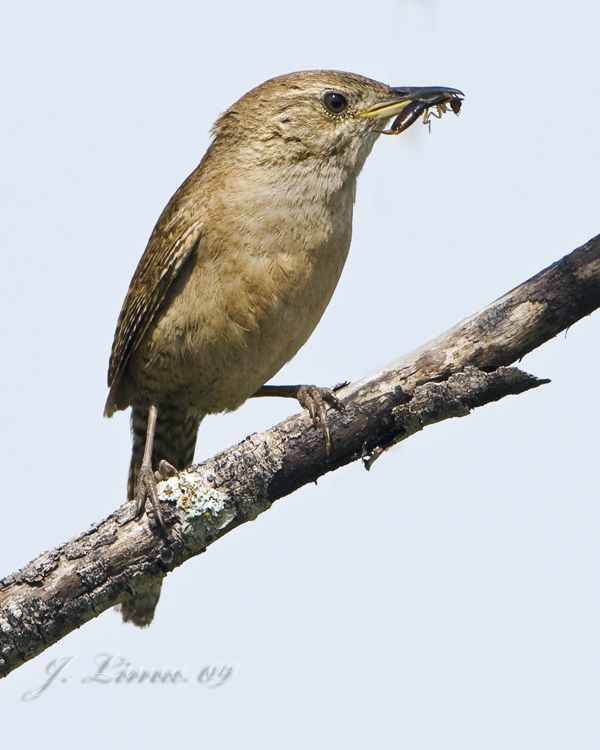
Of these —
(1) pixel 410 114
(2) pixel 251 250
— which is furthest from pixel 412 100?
(2) pixel 251 250

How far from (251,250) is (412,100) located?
1.26 m

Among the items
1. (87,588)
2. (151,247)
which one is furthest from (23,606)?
(151,247)

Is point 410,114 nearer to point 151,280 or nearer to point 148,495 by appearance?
point 151,280

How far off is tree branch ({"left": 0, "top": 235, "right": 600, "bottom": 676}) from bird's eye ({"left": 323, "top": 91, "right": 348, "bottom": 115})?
4.95 feet

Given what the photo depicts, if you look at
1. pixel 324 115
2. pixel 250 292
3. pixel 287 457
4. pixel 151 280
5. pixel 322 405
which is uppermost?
pixel 324 115

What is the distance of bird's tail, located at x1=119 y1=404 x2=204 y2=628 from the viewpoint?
488 cm

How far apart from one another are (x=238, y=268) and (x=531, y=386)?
1.53m

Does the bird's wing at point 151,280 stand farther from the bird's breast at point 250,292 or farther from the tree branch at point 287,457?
the tree branch at point 287,457

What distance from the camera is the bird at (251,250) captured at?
4.12 m

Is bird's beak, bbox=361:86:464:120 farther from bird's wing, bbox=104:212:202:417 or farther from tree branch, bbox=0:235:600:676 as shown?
tree branch, bbox=0:235:600:676

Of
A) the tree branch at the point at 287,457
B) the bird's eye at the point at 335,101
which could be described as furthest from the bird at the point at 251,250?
the tree branch at the point at 287,457

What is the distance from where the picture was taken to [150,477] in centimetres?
403

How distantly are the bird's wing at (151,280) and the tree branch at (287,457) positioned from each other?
98cm

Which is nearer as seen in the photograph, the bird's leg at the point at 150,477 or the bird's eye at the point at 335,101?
the bird's leg at the point at 150,477
